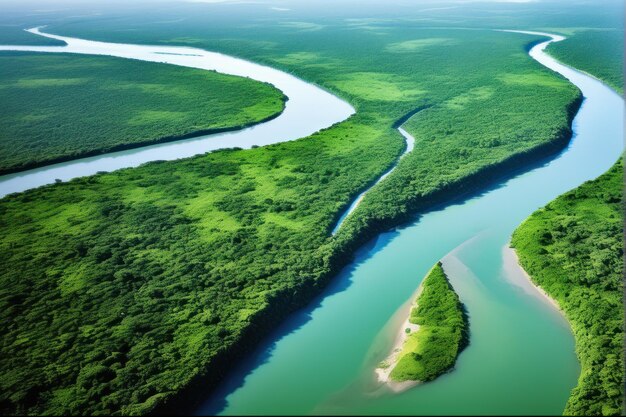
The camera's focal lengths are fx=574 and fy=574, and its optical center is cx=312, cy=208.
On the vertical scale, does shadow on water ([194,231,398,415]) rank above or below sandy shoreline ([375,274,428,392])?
below

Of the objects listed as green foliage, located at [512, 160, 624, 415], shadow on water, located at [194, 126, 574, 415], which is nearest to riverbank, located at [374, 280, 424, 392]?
shadow on water, located at [194, 126, 574, 415]

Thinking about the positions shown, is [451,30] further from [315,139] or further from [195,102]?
[315,139]

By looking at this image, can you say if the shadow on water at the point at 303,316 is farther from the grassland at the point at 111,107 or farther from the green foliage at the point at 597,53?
the green foliage at the point at 597,53

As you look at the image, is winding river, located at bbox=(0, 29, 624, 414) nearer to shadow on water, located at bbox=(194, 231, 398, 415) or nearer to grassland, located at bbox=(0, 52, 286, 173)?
shadow on water, located at bbox=(194, 231, 398, 415)

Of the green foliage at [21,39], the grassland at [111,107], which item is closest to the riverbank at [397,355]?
the grassland at [111,107]

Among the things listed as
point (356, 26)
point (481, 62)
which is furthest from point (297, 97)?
point (356, 26)
